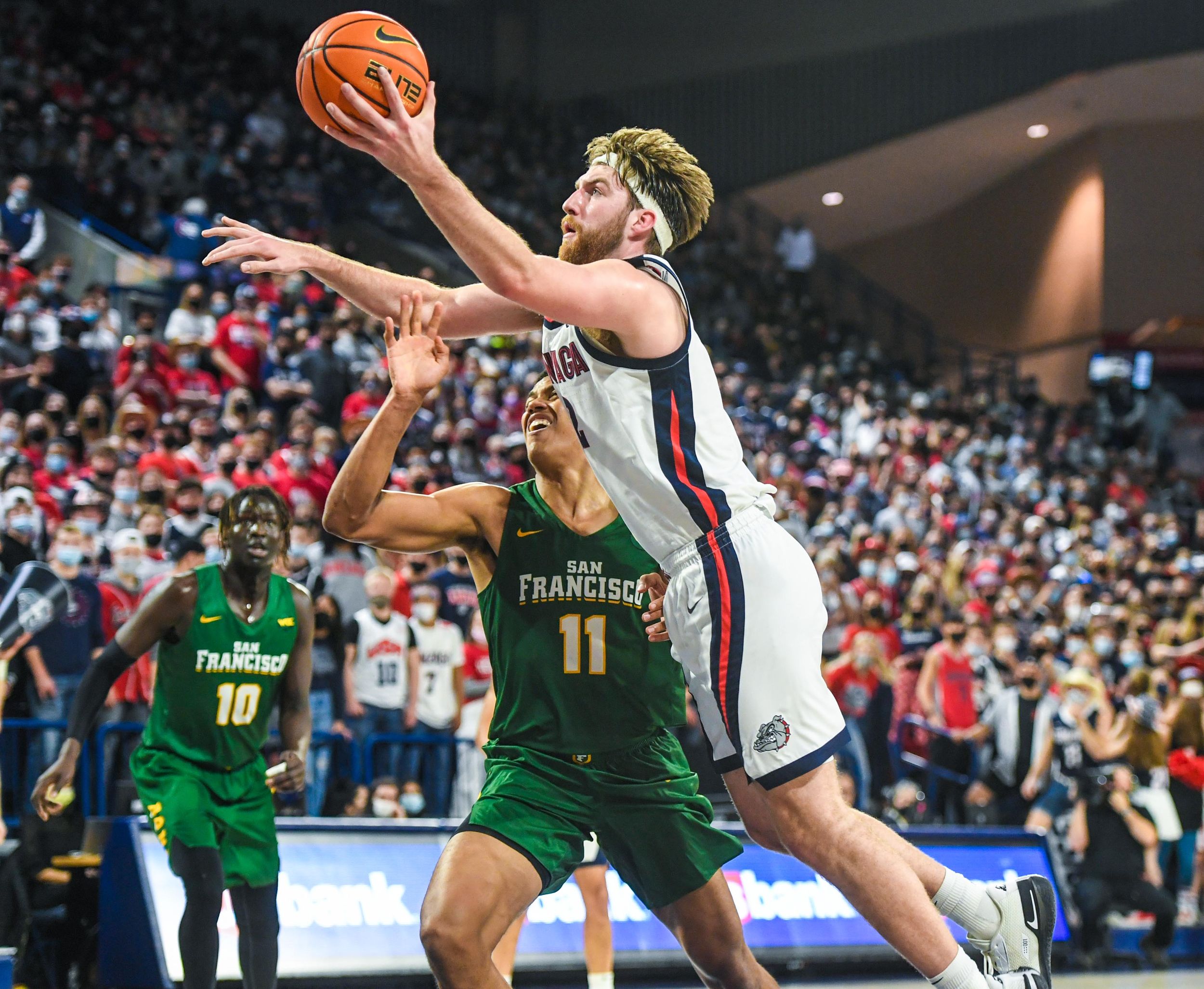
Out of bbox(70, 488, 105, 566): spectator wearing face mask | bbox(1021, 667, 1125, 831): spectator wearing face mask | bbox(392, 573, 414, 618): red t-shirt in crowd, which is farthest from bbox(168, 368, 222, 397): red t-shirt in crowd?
bbox(1021, 667, 1125, 831): spectator wearing face mask

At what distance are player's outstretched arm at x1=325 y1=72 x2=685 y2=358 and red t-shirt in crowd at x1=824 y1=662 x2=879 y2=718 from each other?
7.59 meters

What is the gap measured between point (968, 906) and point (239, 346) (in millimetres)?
10090

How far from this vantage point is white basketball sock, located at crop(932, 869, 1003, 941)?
3.88 metres

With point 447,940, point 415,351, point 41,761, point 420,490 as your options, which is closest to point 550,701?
point 447,940

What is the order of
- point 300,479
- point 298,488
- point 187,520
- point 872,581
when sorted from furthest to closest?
point 872,581 → point 300,479 → point 298,488 → point 187,520

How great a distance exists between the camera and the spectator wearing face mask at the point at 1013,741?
11.0 meters

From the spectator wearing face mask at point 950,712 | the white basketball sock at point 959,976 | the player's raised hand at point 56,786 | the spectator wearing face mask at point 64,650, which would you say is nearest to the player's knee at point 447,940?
the white basketball sock at point 959,976

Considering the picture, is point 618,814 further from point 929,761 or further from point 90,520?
point 929,761

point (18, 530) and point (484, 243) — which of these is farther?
point (18, 530)

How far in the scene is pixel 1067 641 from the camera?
13797 millimetres

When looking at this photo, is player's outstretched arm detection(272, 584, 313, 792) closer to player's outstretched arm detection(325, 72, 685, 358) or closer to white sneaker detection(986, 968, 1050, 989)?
player's outstretched arm detection(325, 72, 685, 358)

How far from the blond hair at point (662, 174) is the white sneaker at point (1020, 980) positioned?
86.2 inches

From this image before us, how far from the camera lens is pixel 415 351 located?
383 cm

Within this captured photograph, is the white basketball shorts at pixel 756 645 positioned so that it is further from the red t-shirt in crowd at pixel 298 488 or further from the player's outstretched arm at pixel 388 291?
the red t-shirt in crowd at pixel 298 488
